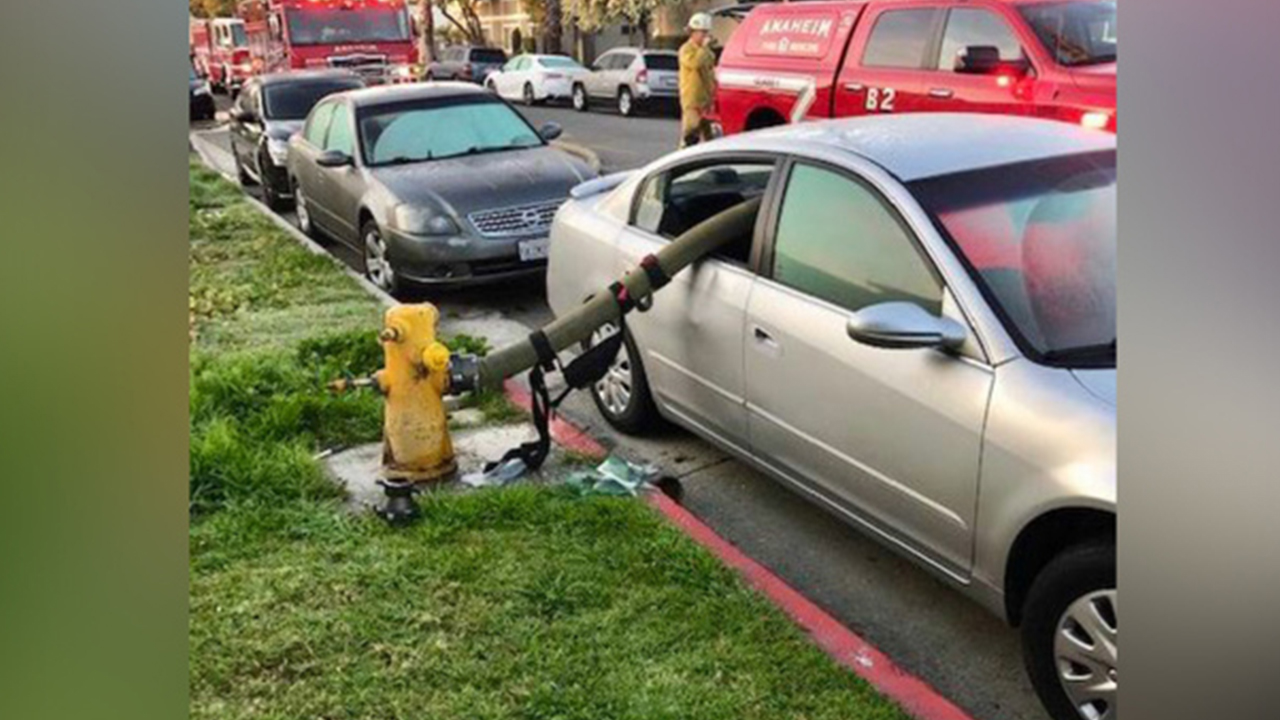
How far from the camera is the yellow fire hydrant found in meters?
4.87

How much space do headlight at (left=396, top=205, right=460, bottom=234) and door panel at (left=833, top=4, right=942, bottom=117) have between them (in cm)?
388

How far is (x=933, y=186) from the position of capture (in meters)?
3.94

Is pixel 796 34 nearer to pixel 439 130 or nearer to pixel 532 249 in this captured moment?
pixel 439 130

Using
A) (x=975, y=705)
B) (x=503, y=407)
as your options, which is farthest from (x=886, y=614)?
(x=503, y=407)

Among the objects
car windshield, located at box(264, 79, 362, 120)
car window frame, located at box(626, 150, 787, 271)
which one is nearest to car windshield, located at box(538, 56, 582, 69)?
car windshield, located at box(264, 79, 362, 120)

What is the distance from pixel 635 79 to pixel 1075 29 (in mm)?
17714

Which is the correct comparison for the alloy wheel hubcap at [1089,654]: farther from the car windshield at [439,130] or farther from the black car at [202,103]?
the black car at [202,103]

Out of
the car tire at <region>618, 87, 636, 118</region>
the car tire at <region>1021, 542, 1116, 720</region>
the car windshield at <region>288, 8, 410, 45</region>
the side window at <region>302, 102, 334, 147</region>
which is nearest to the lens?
the car tire at <region>1021, 542, 1116, 720</region>

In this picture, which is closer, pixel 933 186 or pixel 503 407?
pixel 933 186

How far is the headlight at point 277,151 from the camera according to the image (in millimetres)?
13547

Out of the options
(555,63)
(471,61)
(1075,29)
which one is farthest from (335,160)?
(471,61)

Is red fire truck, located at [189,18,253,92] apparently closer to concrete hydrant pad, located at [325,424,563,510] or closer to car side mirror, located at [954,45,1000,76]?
car side mirror, located at [954,45,1000,76]
